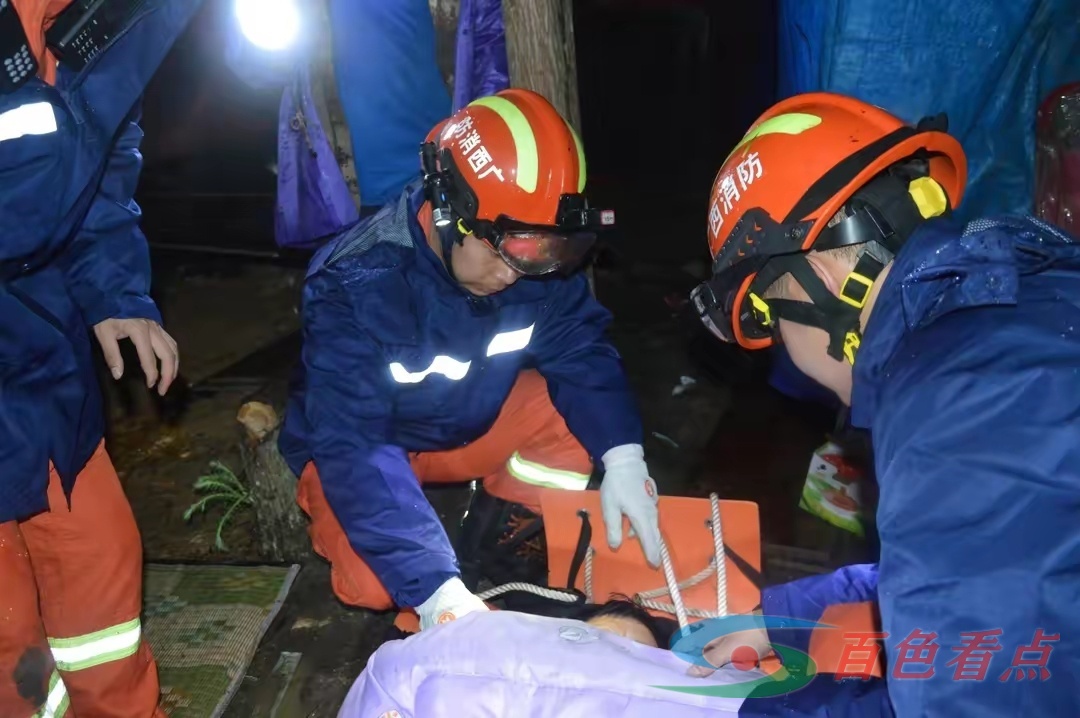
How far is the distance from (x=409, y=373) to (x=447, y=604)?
31.7 inches

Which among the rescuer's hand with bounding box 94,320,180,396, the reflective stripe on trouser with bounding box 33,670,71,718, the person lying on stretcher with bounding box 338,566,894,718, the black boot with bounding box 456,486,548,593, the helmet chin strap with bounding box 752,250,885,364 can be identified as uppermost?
the helmet chin strap with bounding box 752,250,885,364

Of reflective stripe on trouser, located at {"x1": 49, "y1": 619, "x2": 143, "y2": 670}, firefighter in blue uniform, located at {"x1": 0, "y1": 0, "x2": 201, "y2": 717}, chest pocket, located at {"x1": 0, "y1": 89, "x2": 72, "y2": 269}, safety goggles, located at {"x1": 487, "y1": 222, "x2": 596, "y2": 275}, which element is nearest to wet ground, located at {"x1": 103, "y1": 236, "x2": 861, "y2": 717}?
reflective stripe on trouser, located at {"x1": 49, "y1": 619, "x2": 143, "y2": 670}

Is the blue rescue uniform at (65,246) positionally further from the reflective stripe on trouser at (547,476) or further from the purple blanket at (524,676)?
the reflective stripe on trouser at (547,476)

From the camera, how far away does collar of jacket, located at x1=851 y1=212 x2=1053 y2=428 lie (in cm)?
137

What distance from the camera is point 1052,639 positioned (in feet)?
4.22

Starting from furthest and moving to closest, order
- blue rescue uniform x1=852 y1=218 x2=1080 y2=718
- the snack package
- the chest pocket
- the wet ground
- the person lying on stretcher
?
the snack package → the wet ground → the chest pocket → the person lying on stretcher → blue rescue uniform x1=852 y1=218 x2=1080 y2=718

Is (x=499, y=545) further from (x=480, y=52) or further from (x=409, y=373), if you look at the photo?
(x=480, y=52)

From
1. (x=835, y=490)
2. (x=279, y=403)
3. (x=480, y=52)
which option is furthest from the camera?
(x=279, y=403)

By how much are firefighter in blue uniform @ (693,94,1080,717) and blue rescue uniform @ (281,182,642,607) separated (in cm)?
130

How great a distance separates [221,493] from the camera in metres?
3.69

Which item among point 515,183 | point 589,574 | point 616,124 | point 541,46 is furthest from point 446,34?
point 616,124

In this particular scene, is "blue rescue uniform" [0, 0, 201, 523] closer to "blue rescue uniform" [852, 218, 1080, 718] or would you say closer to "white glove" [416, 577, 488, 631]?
"white glove" [416, 577, 488, 631]

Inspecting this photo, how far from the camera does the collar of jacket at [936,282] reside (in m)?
1.37

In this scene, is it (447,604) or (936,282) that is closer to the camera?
(936,282)
